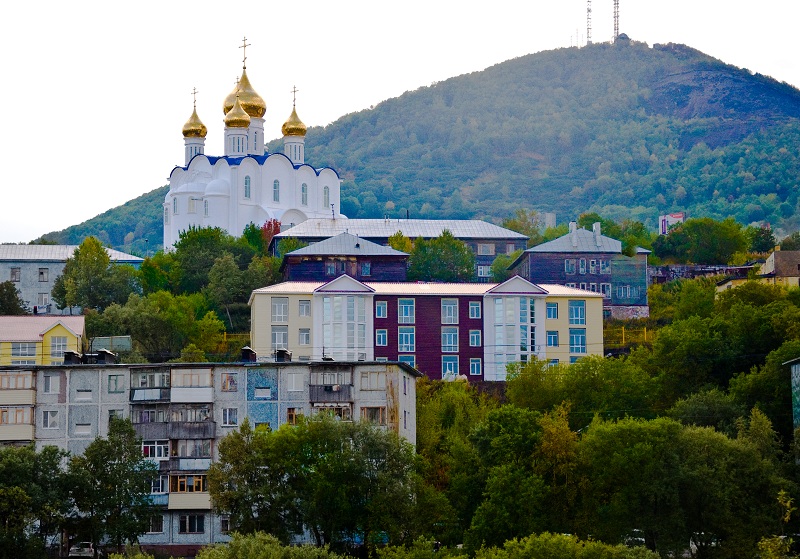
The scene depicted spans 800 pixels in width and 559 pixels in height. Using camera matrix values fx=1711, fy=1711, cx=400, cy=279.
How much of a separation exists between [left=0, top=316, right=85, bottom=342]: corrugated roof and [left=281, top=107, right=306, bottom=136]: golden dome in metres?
51.0

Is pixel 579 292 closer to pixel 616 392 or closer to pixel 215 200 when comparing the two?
pixel 616 392

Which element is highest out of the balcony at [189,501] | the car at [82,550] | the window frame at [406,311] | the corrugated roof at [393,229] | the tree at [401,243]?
the corrugated roof at [393,229]

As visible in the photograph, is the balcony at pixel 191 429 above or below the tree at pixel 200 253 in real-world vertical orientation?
below

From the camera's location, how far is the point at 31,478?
191ft

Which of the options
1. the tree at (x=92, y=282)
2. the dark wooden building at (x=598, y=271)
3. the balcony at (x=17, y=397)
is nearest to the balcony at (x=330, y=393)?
the balcony at (x=17, y=397)

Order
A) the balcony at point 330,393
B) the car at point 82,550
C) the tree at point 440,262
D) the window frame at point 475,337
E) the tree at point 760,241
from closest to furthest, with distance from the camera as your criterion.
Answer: the car at point 82,550 < the balcony at point 330,393 < the window frame at point 475,337 < the tree at point 440,262 < the tree at point 760,241

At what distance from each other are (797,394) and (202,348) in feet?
106

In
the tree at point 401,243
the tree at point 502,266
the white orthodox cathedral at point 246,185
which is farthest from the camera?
the white orthodox cathedral at point 246,185

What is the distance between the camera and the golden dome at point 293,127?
5153 inches

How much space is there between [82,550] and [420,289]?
105 feet

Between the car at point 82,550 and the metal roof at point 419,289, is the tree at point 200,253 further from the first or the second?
the car at point 82,550

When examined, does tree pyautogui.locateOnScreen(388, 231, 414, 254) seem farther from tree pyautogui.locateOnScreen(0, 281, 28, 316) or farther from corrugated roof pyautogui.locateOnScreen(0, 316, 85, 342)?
corrugated roof pyautogui.locateOnScreen(0, 316, 85, 342)

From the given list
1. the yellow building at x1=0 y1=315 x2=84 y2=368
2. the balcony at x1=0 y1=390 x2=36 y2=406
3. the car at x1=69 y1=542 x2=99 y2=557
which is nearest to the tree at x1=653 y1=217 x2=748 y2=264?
the yellow building at x1=0 y1=315 x2=84 y2=368

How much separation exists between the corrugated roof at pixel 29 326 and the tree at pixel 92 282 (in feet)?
45.5
